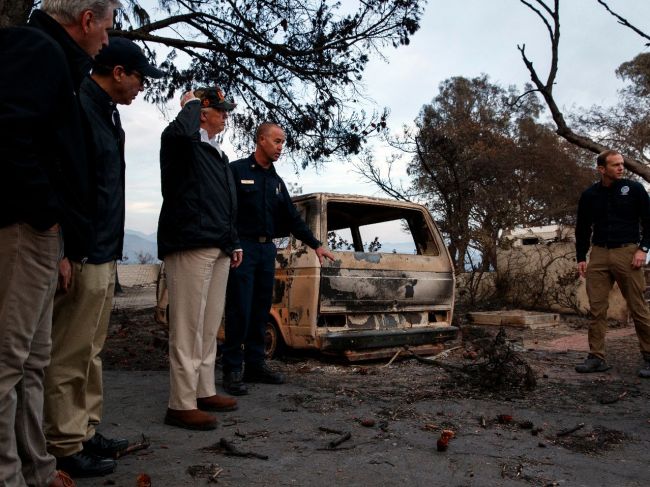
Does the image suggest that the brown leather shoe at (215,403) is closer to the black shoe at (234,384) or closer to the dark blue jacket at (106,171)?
the black shoe at (234,384)

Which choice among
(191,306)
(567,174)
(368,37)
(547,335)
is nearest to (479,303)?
(547,335)

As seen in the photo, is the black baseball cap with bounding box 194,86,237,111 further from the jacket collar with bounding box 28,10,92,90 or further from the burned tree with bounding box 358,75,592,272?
the burned tree with bounding box 358,75,592,272

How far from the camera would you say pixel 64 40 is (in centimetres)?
209

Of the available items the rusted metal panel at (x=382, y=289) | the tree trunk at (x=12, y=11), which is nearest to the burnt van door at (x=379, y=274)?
the rusted metal panel at (x=382, y=289)

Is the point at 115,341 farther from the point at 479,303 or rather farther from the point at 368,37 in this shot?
the point at 479,303

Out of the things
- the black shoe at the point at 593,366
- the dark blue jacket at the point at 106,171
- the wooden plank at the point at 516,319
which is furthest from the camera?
the wooden plank at the point at 516,319

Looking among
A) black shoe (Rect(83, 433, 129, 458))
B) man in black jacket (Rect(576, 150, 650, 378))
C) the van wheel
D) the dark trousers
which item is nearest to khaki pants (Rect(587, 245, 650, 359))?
man in black jacket (Rect(576, 150, 650, 378))

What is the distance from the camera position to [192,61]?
8.31 m

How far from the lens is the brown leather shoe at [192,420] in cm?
327

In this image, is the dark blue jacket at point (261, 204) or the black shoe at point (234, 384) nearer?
the black shoe at point (234, 384)

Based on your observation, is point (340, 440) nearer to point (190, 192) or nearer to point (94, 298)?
point (94, 298)

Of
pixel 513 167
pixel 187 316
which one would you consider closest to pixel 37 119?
pixel 187 316

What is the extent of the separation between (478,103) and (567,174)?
8889 mm

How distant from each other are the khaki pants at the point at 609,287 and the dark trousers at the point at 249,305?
307 cm
